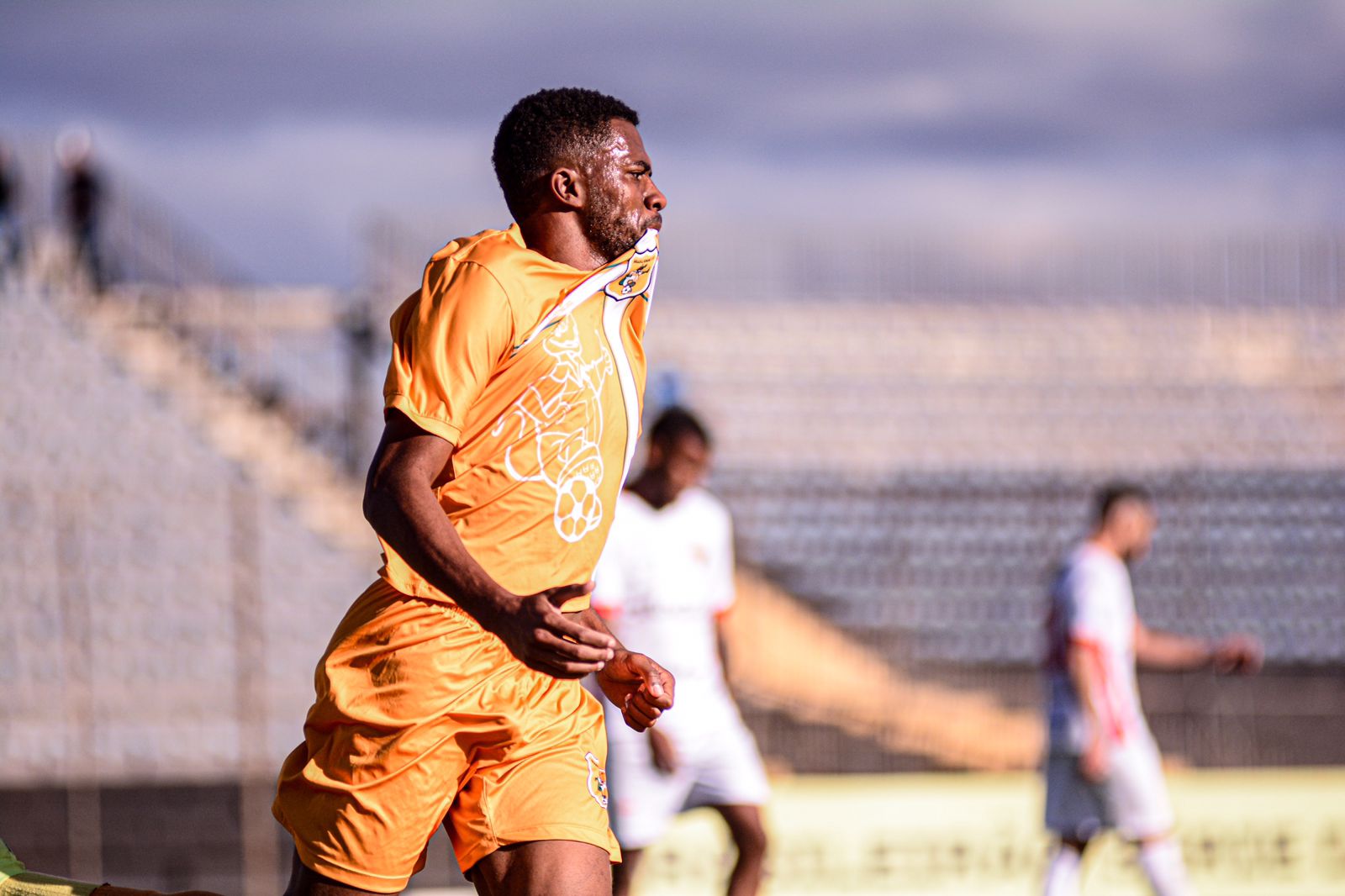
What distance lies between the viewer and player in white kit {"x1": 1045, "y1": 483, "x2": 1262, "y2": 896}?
5.89m

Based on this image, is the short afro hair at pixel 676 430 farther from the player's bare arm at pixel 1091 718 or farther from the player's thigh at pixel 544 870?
the player's thigh at pixel 544 870

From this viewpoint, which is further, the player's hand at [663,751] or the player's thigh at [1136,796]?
the player's thigh at [1136,796]

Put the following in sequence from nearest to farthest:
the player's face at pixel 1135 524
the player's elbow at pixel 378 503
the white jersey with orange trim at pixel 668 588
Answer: the player's elbow at pixel 378 503
the white jersey with orange trim at pixel 668 588
the player's face at pixel 1135 524

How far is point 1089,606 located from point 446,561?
13.4 feet

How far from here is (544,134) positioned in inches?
104

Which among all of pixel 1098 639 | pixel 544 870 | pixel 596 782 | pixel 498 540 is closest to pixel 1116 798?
pixel 1098 639

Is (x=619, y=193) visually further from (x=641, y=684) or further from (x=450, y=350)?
(x=641, y=684)

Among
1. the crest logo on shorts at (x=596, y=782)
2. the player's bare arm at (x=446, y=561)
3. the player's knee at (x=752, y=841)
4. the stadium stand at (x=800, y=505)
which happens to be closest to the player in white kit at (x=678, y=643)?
the player's knee at (x=752, y=841)

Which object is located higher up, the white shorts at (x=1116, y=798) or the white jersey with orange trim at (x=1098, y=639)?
the white jersey with orange trim at (x=1098, y=639)

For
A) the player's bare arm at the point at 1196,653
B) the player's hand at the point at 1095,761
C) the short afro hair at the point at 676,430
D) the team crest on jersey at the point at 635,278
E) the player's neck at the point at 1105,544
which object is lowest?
the player's hand at the point at 1095,761

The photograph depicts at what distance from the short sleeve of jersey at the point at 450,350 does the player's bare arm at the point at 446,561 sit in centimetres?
3

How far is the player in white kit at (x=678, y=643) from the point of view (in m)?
5.18

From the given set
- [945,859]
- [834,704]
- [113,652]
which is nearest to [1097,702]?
[945,859]

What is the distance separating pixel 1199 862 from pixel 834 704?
519 centimetres
